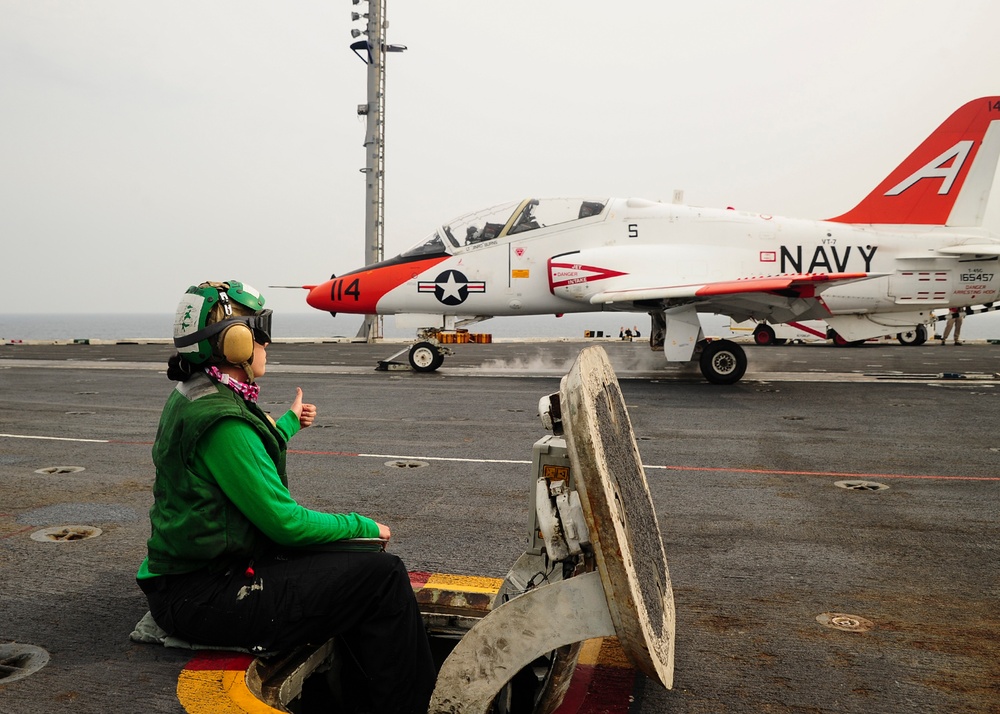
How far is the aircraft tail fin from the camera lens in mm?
15312

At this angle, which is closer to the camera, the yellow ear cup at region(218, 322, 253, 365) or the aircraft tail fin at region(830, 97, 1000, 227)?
→ the yellow ear cup at region(218, 322, 253, 365)

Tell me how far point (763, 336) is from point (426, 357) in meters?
17.9

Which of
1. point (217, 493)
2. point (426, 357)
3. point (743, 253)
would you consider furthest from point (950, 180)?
point (217, 493)

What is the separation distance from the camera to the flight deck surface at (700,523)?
292 cm

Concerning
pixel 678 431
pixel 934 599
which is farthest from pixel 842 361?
pixel 934 599

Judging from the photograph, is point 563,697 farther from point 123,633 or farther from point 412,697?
point 123,633

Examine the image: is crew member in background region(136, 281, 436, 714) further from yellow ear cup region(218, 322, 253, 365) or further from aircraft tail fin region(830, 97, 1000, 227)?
aircraft tail fin region(830, 97, 1000, 227)

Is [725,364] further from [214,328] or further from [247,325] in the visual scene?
[214,328]

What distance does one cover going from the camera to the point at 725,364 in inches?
553

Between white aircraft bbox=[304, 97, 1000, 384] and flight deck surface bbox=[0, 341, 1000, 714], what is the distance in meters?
3.32

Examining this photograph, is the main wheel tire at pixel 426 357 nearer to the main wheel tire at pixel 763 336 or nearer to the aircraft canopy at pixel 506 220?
the aircraft canopy at pixel 506 220

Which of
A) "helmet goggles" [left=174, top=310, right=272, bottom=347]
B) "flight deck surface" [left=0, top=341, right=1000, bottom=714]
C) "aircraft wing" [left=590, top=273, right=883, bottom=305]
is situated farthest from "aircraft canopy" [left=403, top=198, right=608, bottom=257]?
"helmet goggles" [left=174, top=310, right=272, bottom=347]

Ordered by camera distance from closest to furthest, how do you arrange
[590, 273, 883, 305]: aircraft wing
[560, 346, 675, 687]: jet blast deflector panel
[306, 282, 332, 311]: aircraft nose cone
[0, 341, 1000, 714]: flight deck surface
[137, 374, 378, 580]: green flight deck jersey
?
[560, 346, 675, 687]: jet blast deflector panel, [137, 374, 378, 580]: green flight deck jersey, [0, 341, 1000, 714]: flight deck surface, [590, 273, 883, 305]: aircraft wing, [306, 282, 332, 311]: aircraft nose cone

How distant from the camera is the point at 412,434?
856 centimetres
